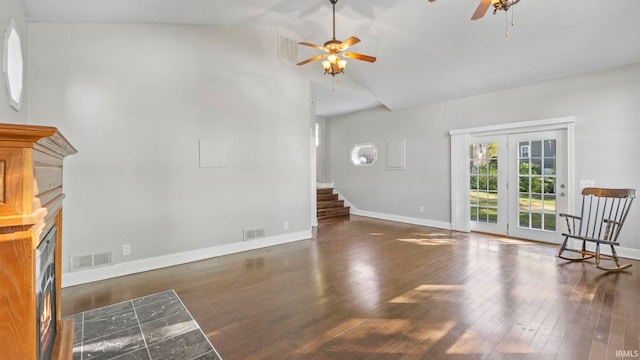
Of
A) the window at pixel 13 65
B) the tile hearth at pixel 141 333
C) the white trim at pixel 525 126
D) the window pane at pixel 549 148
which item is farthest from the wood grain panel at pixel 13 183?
the window pane at pixel 549 148

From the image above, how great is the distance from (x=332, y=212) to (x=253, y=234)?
11.8 feet

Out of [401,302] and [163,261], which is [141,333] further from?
[401,302]

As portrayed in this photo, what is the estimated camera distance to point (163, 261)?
3.96m

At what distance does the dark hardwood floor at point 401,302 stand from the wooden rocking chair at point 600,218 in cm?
29

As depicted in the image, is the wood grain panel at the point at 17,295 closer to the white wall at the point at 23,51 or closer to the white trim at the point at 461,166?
the white wall at the point at 23,51

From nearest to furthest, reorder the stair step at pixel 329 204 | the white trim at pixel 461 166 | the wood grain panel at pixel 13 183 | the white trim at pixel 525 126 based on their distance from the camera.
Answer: the wood grain panel at pixel 13 183
the white trim at pixel 525 126
the white trim at pixel 461 166
the stair step at pixel 329 204

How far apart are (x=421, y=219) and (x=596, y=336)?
15.3ft

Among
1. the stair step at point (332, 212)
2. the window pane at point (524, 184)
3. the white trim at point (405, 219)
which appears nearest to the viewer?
the window pane at point (524, 184)

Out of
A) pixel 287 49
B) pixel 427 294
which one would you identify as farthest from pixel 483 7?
pixel 287 49

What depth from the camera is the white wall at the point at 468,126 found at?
4.22 m

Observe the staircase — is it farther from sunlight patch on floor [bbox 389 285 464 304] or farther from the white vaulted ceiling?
sunlight patch on floor [bbox 389 285 464 304]

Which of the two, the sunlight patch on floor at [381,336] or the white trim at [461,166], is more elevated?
the white trim at [461,166]

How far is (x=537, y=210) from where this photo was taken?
205 inches

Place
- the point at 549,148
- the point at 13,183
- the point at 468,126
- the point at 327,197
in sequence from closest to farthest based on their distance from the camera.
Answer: the point at 13,183
the point at 549,148
the point at 468,126
the point at 327,197
